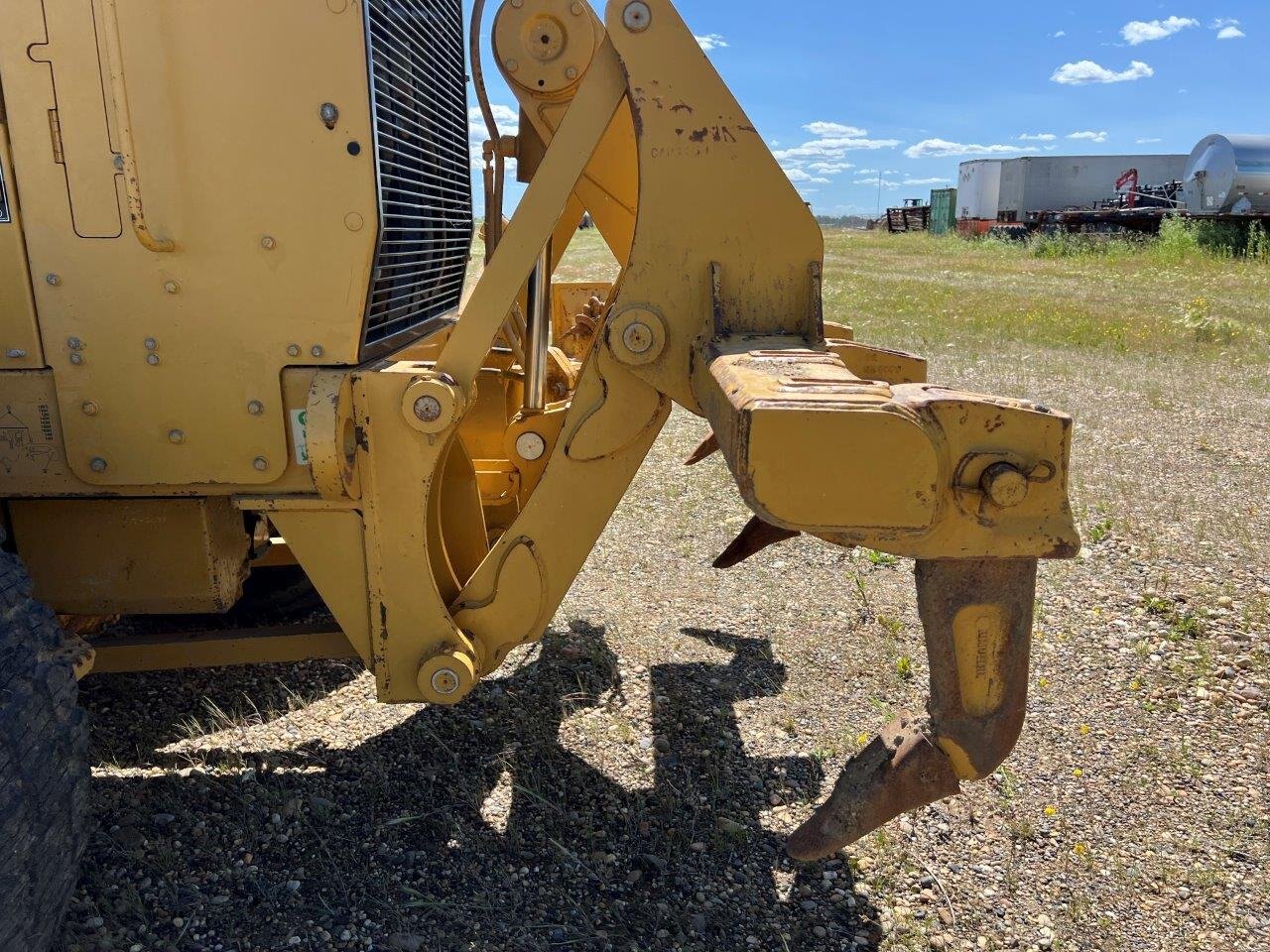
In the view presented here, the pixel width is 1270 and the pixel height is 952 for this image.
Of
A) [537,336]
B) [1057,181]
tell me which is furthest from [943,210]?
[537,336]

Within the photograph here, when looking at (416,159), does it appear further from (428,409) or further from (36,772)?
(36,772)

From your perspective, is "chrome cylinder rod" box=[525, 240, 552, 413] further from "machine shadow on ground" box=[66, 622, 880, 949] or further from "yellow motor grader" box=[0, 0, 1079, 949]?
"machine shadow on ground" box=[66, 622, 880, 949]

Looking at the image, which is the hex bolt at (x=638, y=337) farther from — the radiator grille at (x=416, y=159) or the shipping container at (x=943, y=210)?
the shipping container at (x=943, y=210)

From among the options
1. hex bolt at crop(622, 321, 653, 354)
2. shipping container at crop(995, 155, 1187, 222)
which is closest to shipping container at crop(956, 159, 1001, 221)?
shipping container at crop(995, 155, 1187, 222)

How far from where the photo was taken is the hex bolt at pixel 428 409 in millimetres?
2219

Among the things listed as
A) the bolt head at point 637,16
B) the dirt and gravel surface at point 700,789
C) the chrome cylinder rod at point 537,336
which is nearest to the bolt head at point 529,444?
the chrome cylinder rod at point 537,336

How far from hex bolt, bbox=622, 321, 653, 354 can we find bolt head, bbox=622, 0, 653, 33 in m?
0.68

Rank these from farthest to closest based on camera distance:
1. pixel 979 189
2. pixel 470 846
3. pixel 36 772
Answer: pixel 979 189, pixel 470 846, pixel 36 772

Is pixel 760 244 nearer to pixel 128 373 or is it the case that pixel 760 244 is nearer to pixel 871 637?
pixel 128 373

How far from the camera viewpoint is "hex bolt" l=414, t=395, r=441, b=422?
7.28ft

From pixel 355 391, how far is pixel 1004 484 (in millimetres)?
1482

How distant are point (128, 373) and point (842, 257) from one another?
26.4 metres

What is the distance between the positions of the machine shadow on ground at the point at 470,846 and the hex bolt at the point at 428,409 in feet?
4.24

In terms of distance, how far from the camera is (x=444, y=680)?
95.3 inches
